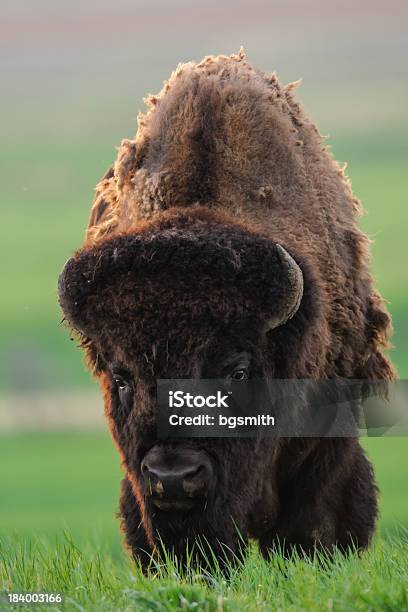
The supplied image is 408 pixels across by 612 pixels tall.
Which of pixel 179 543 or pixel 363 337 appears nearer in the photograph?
pixel 179 543

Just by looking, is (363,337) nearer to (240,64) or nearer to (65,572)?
(240,64)

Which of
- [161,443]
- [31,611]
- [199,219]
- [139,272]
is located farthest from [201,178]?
[31,611]

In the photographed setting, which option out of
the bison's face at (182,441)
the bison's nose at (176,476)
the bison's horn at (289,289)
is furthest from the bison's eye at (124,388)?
the bison's horn at (289,289)

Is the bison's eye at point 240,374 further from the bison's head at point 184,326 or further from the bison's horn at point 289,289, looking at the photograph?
the bison's horn at point 289,289

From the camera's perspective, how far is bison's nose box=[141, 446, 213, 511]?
5262 mm

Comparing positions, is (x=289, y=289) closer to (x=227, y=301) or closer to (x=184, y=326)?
(x=227, y=301)

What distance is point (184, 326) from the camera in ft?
17.8

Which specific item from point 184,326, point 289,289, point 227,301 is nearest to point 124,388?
point 184,326

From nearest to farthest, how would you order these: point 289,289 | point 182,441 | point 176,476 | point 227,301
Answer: point 176,476
point 182,441
point 227,301
point 289,289

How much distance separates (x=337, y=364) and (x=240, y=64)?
1792mm

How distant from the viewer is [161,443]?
5383 millimetres

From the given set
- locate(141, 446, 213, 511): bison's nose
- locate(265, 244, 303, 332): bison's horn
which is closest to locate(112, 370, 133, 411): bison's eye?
locate(141, 446, 213, 511): bison's nose

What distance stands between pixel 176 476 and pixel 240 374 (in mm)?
666

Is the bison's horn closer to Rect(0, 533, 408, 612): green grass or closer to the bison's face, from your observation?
the bison's face
